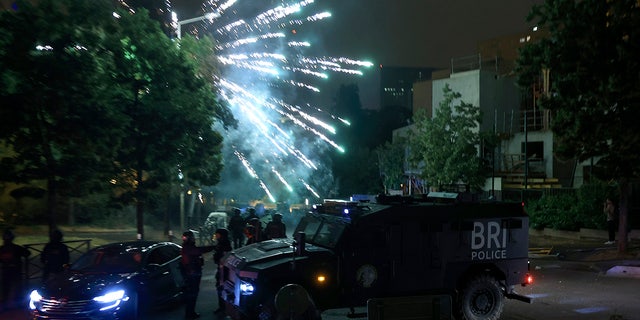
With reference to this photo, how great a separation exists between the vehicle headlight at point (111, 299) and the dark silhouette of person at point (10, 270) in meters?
3.63

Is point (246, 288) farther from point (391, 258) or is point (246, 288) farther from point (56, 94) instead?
point (56, 94)

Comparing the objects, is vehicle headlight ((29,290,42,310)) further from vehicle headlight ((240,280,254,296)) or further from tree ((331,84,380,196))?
tree ((331,84,380,196))

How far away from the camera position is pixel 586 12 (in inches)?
685

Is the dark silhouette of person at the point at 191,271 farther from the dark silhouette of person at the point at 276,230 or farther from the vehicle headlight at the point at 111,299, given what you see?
the dark silhouette of person at the point at 276,230

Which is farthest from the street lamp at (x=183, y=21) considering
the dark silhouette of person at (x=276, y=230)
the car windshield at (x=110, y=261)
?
the car windshield at (x=110, y=261)

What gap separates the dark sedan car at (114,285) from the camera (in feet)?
30.5

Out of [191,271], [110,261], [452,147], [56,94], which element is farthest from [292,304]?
[452,147]

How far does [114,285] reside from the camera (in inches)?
382

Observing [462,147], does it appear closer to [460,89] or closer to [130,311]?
[460,89]

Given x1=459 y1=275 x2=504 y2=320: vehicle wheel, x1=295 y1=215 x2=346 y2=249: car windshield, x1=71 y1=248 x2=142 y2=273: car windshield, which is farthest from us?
x1=71 y1=248 x2=142 y2=273: car windshield

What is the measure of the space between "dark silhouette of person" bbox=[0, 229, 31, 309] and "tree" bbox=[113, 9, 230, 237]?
519cm

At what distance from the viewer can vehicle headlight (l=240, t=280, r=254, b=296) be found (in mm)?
8945

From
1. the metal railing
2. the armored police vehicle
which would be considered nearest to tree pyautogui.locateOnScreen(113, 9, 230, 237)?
the metal railing

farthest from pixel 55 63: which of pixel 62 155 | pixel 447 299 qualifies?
pixel 447 299
